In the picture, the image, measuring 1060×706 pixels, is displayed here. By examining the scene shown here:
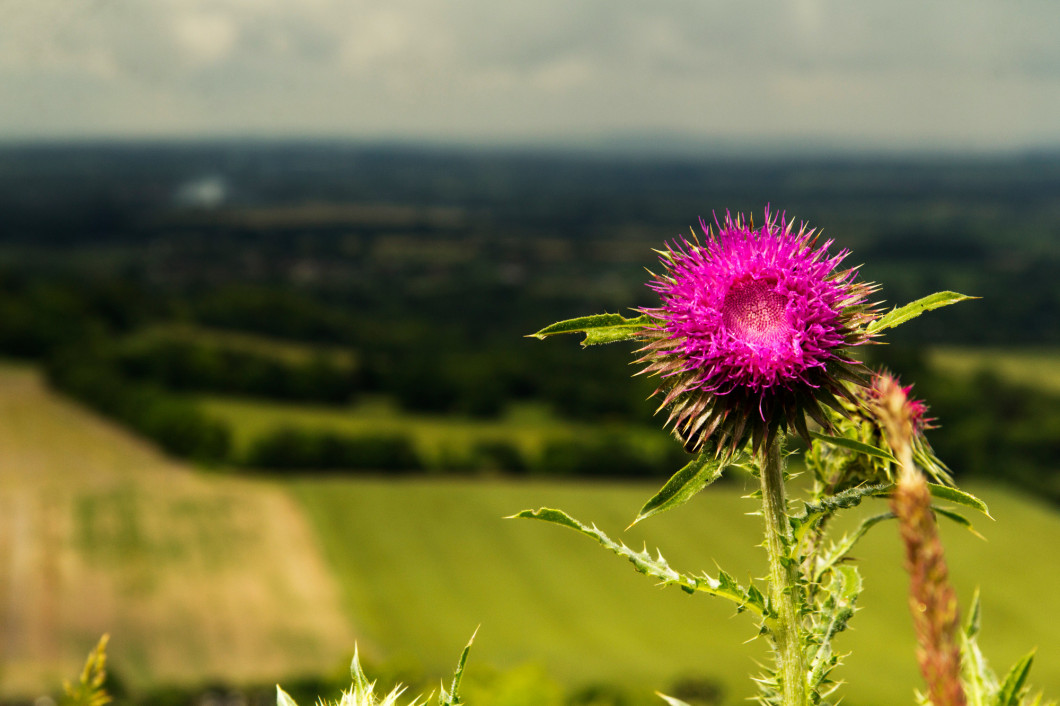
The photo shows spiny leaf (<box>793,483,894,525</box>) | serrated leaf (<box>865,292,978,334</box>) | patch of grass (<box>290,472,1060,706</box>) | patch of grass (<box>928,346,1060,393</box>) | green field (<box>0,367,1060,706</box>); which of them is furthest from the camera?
patch of grass (<box>928,346,1060,393</box>)

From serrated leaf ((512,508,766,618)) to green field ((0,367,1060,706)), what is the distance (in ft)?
191

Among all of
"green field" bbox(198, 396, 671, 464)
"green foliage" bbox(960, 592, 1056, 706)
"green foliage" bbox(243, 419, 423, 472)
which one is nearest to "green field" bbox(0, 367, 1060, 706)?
"green foliage" bbox(243, 419, 423, 472)

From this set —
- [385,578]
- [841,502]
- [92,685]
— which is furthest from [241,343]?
[841,502]

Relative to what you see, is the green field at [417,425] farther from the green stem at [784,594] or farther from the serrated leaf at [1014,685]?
the serrated leaf at [1014,685]

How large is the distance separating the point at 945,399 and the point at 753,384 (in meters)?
119

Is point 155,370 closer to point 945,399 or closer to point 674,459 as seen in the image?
point 674,459

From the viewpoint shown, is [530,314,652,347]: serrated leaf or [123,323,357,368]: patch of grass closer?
[530,314,652,347]: serrated leaf

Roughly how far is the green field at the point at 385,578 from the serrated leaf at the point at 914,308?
5818 cm

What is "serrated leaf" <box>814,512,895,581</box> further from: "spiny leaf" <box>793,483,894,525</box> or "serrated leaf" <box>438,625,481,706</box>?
"serrated leaf" <box>438,625,481,706</box>

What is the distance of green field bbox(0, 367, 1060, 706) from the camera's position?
223 feet

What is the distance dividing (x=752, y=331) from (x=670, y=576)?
0.92 meters

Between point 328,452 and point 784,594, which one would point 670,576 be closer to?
point 784,594

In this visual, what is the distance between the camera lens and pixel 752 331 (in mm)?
3324

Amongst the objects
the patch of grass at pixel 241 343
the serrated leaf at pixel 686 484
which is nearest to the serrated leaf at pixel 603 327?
the serrated leaf at pixel 686 484
